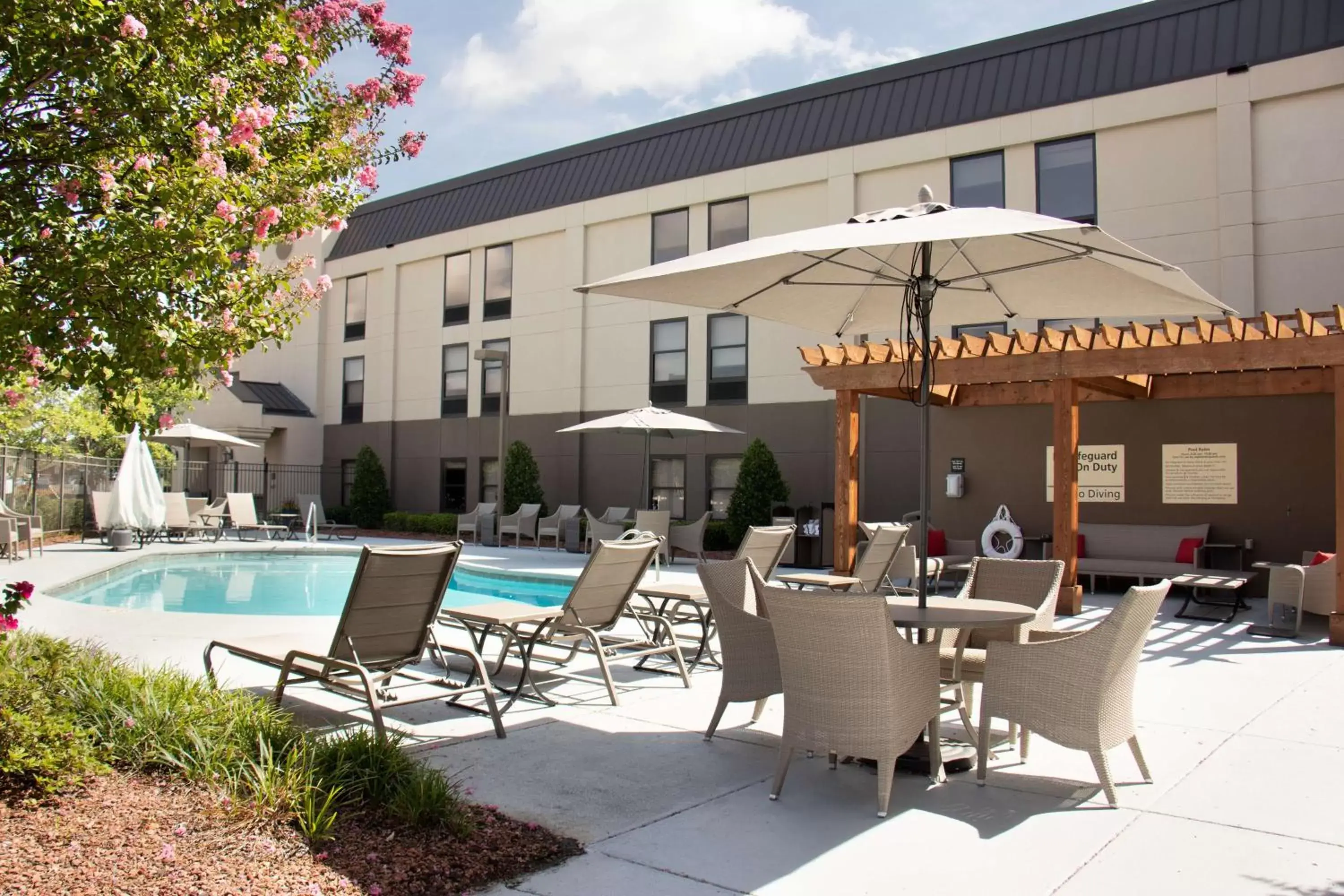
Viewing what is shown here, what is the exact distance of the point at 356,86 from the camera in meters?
5.48

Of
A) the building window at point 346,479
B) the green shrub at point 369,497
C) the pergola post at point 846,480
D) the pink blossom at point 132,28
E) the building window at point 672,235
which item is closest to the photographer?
the pink blossom at point 132,28

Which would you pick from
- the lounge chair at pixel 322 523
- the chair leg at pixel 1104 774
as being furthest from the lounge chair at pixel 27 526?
the chair leg at pixel 1104 774

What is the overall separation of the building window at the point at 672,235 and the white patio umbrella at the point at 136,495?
32.8 ft

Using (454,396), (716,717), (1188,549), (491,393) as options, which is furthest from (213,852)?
(454,396)

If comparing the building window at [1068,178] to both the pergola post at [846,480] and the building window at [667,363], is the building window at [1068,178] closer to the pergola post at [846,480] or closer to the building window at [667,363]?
the pergola post at [846,480]

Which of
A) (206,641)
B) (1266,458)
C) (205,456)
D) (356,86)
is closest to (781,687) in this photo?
(356,86)

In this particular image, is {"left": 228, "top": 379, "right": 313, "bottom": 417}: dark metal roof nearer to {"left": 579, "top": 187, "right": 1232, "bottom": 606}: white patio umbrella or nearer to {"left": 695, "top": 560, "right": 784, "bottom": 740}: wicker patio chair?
{"left": 579, "top": 187, "right": 1232, "bottom": 606}: white patio umbrella

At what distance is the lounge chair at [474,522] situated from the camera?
69.7ft

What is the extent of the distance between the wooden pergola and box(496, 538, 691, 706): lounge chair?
10.1ft

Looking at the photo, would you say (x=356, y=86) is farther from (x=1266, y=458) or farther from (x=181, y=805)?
(x=1266, y=458)

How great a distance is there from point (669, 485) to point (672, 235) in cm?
507

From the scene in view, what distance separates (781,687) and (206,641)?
4880mm

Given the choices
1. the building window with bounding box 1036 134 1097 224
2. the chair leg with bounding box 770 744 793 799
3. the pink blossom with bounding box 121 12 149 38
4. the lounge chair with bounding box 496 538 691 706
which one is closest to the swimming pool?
the lounge chair with bounding box 496 538 691 706

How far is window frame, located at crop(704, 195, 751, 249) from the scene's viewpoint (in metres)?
19.2
